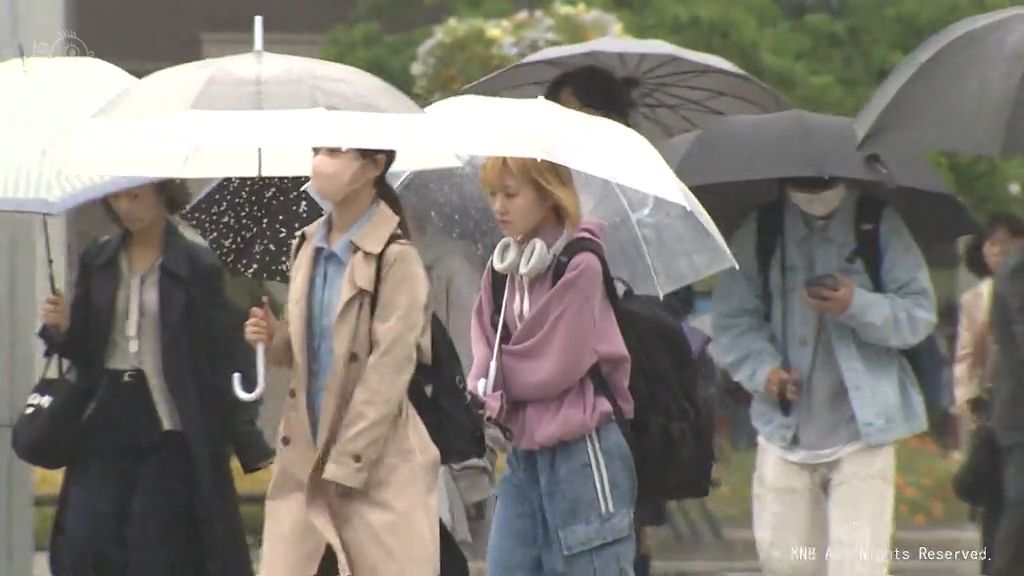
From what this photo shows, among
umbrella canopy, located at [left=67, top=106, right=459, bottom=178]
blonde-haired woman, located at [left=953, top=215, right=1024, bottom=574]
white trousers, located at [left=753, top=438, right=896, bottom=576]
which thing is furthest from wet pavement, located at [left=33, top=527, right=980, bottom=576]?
umbrella canopy, located at [left=67, top=106, right=459, bottom=178]

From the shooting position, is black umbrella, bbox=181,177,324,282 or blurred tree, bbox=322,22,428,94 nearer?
black umbrella, bbox=181,177,324,282

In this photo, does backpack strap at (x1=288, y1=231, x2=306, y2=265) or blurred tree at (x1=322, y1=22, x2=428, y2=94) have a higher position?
blurred tree at (x1=322, y1=22, x2=428, y2=94)

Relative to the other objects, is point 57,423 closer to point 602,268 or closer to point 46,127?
point 46,127

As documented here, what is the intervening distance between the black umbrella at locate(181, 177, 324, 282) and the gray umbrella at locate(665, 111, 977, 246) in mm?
1516

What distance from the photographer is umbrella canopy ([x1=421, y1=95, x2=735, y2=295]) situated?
5.86 metres

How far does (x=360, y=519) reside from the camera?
18.2 feet

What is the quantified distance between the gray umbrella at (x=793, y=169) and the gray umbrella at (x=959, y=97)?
0.39 meters

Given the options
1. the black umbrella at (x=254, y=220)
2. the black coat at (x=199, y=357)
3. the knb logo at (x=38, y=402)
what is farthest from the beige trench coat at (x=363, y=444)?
the knb logo at (x=38, y=402)

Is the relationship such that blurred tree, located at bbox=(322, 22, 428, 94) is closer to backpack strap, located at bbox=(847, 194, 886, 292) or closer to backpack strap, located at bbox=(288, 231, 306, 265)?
backpack strap, located at bbox=(847, 194, 886, 292)

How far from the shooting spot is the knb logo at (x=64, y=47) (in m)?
8.01

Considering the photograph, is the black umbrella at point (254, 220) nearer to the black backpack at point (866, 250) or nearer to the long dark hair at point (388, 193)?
the long dark hair at point (388, 193)

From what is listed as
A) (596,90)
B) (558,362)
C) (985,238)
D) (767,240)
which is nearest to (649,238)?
(596,90)

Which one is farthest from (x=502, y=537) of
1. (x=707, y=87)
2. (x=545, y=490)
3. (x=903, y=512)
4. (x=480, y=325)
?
(x=903, y=512)

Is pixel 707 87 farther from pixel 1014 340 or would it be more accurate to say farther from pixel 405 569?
pixel 405 569
